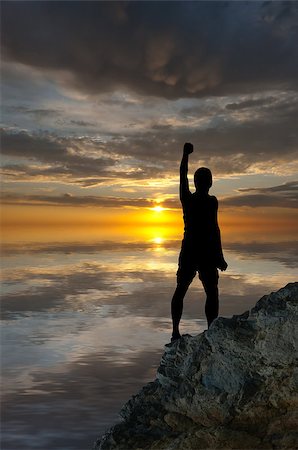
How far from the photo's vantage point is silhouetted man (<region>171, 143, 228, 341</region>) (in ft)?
32.2

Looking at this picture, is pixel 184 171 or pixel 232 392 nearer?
pixel 232 392

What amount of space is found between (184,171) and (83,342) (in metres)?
48.1

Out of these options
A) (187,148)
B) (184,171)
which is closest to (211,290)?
(184,171)

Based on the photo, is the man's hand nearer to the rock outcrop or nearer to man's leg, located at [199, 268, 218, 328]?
man's leg, located at [199, 268, 218, 328]

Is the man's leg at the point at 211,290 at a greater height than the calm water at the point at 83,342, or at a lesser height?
greater

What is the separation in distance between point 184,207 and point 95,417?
25.4m

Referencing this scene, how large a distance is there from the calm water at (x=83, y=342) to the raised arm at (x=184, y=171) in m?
21.1

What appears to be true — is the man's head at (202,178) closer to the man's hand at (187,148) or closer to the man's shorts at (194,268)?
the man's hand at (187,148)

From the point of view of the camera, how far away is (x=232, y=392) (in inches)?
310

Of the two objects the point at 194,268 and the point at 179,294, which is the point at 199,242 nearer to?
the point at 194,268

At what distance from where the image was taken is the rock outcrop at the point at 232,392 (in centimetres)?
761

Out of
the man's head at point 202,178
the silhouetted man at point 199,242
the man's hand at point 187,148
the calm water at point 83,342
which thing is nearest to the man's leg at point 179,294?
the silhouetted man at point 199,242

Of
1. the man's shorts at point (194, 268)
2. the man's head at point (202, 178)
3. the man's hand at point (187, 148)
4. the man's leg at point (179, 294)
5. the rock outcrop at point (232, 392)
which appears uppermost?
the man's hand at point (187, 148)

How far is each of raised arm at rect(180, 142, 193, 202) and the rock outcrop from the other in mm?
2606
